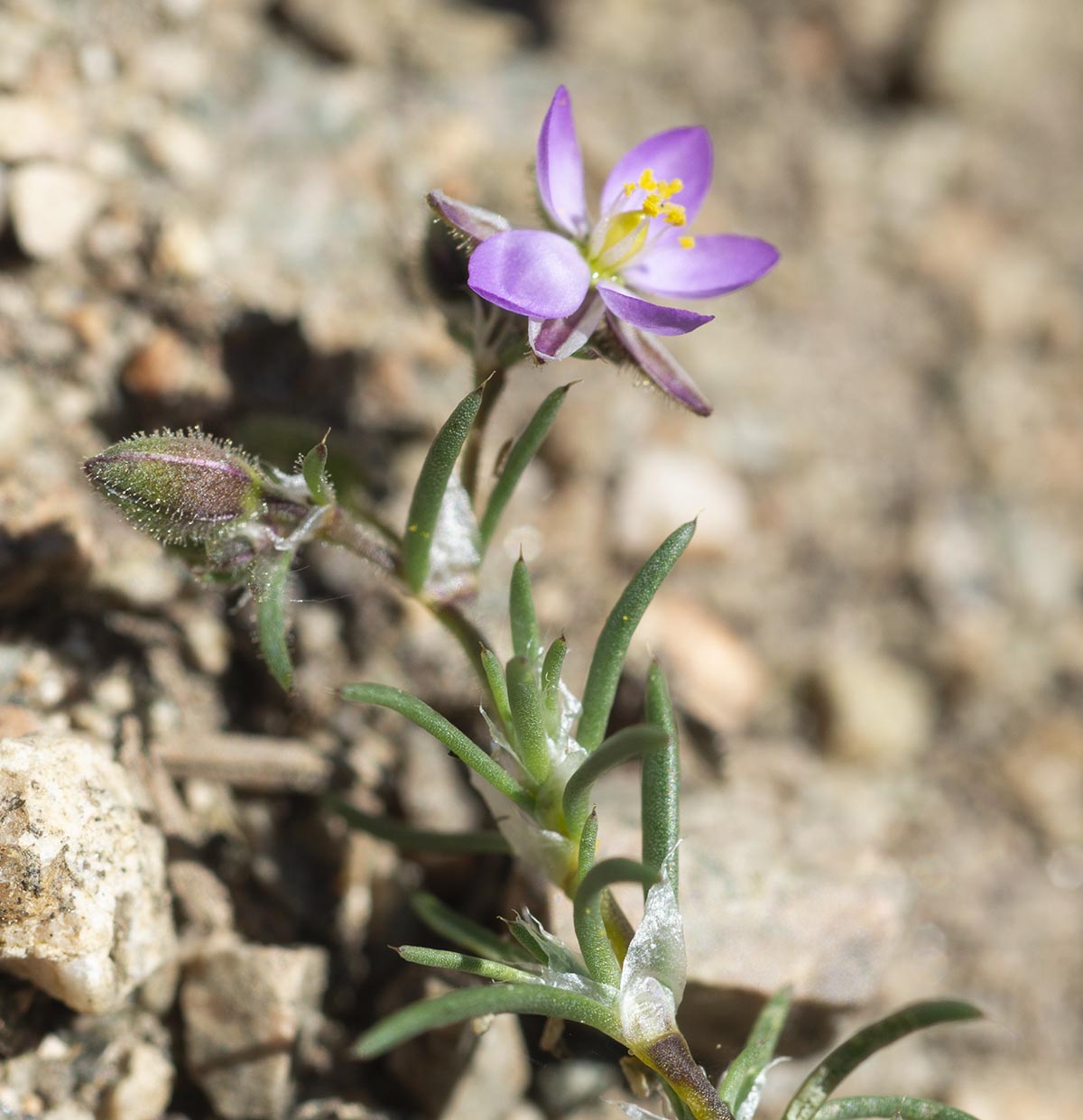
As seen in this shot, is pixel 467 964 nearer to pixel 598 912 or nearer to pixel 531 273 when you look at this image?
pixel 598 912

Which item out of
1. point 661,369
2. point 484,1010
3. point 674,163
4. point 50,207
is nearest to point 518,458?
point 661,369

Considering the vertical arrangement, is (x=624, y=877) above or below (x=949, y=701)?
above

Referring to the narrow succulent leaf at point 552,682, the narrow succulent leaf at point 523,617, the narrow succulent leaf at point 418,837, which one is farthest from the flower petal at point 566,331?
the narrow succulent leaf at point 418,837

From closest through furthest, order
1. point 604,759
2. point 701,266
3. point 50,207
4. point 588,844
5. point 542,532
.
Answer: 1. point 604,759
2. point 588,844
3. point 701,266
4. point 50,207
5. point 542,532

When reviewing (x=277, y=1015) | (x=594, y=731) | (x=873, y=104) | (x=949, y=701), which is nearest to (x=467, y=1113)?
(x=277, y=1015)

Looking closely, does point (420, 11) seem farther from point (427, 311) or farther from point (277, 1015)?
point (277, 1015)

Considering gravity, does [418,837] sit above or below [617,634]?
below
